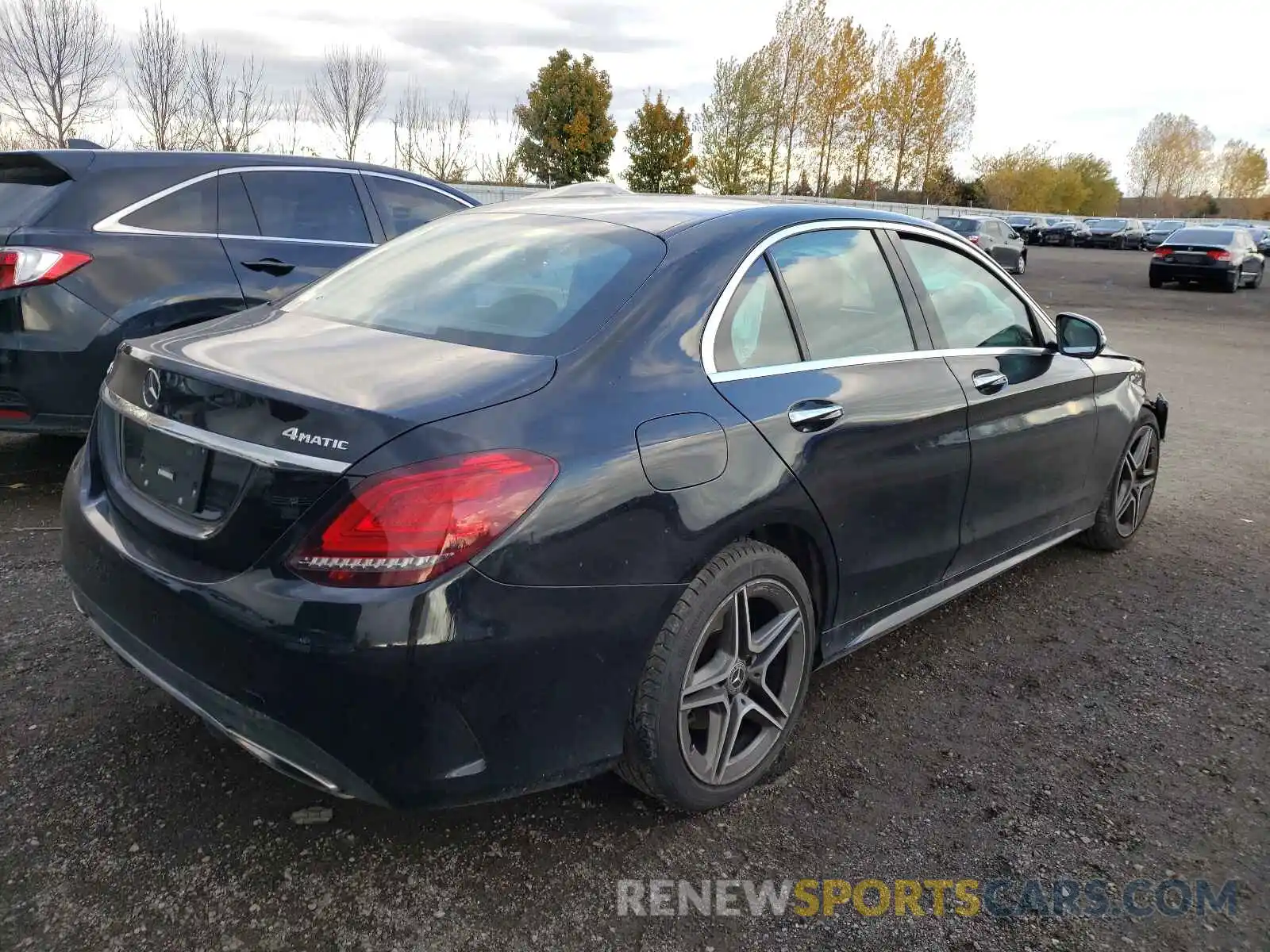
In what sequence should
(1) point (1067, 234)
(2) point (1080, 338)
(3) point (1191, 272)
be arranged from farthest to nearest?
(1) point (1067, 234) < (3) point (1191, 272) < (2) point (1080, 338)

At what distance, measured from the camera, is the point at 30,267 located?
441 cm

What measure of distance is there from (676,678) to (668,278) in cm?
104

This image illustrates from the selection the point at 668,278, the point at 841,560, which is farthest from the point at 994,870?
the point at 668,278

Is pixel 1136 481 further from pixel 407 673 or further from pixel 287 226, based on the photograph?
pixel 287 226

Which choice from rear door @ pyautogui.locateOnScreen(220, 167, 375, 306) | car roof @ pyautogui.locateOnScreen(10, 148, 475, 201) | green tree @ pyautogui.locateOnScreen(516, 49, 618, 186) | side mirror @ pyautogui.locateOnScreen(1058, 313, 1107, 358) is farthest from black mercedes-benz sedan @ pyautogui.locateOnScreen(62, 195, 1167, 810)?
green tree @ pyautogui.locateOnScreen(516, 49, 618, 186)

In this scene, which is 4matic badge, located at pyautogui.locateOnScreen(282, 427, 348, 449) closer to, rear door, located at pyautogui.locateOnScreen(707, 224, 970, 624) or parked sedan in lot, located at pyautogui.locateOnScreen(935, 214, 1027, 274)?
rear door, located at pyautogui.locateOnScreen(707, 224, 970, 624)

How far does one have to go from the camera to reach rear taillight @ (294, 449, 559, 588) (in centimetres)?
192

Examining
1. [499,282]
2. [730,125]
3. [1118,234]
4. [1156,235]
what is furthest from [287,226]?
[1156,235]

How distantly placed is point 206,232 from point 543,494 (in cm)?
392

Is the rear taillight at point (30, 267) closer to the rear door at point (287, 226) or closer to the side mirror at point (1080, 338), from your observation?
the rear door at point (287, 226)

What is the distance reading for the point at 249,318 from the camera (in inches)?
113

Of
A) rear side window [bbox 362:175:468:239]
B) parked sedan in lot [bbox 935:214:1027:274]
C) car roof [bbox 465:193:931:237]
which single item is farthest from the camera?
parked sedan in lot [bbox 935:214:1027:274]

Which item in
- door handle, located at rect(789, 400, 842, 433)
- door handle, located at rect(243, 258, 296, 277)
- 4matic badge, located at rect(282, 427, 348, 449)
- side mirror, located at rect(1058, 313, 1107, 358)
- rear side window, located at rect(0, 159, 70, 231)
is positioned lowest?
door handle, located at rect(789, 400, 842, 433)

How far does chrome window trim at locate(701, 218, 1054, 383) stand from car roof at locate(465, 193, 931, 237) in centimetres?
3
